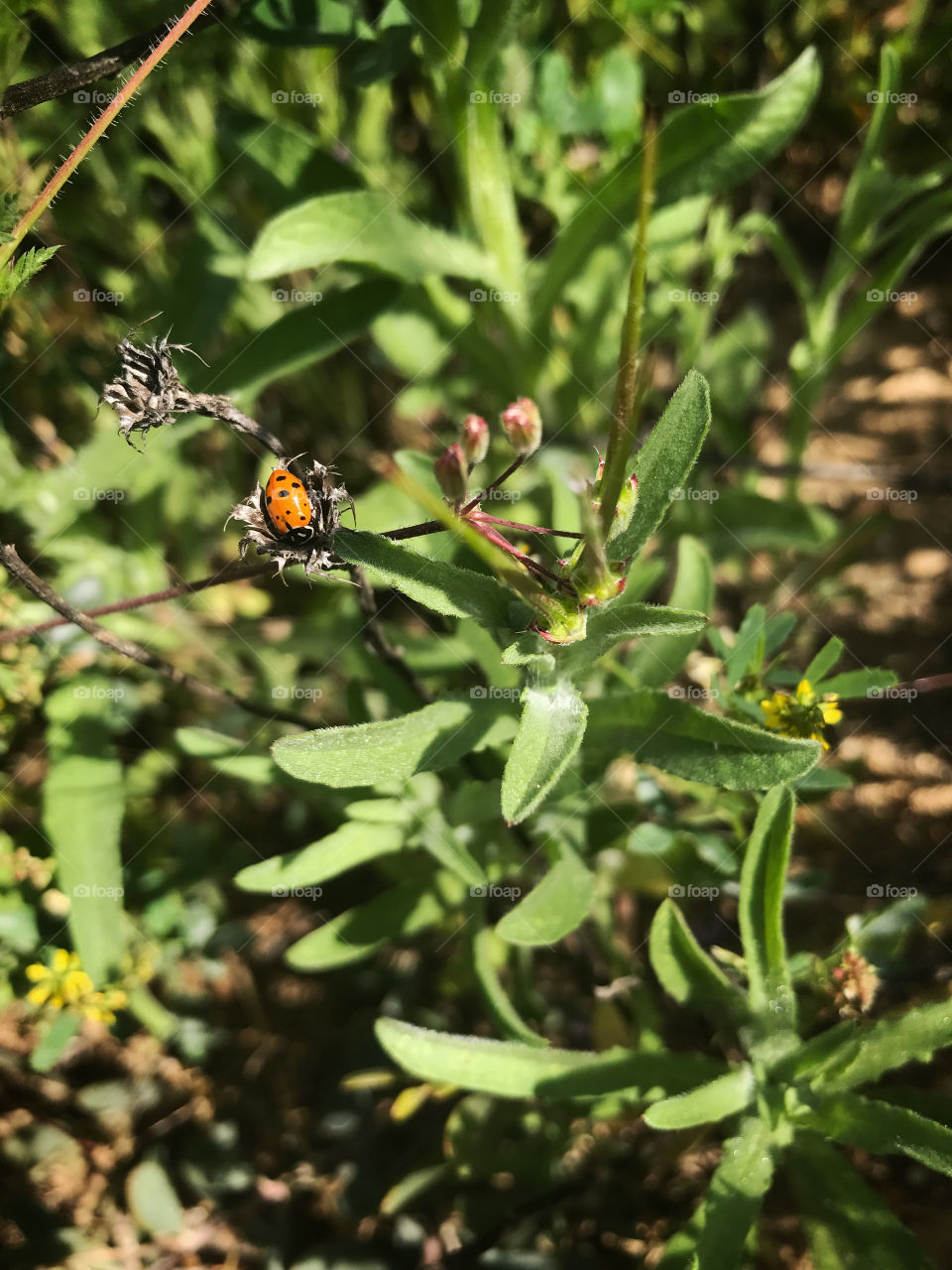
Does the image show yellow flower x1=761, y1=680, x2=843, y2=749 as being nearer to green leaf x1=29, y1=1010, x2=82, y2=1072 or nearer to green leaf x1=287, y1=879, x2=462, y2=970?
green leaf x1=287, y1=879, x2=462, y2=970

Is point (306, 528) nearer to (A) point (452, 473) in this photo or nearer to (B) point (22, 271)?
(A) point (452, 473)

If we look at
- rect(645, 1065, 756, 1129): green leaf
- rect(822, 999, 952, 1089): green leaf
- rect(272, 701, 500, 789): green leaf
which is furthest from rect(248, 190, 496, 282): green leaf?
rect(822, 999, 952, 1089): green leaf

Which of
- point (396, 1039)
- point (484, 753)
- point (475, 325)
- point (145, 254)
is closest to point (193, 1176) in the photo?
point (396, 1039)

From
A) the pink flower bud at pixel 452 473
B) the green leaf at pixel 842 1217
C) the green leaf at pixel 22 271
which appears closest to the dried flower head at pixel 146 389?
the green leaf at pixel 22 271

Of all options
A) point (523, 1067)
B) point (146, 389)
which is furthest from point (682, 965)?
point (146, 389)

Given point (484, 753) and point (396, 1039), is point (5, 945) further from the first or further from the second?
point (484, 753)
